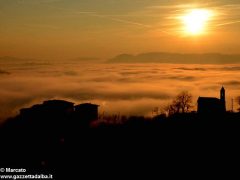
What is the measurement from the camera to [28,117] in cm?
6538

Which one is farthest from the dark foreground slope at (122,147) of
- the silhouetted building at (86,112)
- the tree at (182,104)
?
the tree at (182,104)

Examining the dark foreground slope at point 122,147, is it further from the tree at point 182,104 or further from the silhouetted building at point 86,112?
the tree at point 182,104

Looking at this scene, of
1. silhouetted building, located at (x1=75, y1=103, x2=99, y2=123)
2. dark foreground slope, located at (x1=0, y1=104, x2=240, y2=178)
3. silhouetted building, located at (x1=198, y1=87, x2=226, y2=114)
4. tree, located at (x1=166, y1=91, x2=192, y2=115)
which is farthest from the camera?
tree, located at (x1=166, y1=91, x2=192, y2=115)

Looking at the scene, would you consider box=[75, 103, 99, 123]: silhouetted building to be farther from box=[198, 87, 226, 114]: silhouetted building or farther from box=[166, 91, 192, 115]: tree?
box=[166, 91, 192, 115]: tree

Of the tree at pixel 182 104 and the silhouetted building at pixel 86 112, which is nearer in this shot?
the silhouetted building at pixel 86 112

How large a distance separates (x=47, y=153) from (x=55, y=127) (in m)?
19.0

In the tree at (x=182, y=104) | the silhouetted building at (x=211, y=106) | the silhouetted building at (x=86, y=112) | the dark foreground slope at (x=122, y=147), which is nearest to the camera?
the dark foreground slope at (x=122, y=147)

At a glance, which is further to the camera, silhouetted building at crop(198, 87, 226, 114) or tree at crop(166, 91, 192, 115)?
tree at crop(166, 91, 192, 115)

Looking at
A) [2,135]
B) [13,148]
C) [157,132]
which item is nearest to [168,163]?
[157,132]

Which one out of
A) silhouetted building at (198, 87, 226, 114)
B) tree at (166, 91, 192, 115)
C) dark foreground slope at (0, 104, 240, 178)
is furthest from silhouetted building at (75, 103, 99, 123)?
tree at (166, 91, 192, 115)

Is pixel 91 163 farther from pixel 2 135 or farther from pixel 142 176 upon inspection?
pixel 2 135

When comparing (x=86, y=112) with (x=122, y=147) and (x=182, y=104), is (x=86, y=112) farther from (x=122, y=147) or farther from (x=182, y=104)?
(x=182, y=104)

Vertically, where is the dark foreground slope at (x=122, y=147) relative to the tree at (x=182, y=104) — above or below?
below

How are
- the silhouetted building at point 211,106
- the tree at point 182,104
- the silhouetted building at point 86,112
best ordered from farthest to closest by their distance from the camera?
the tree at point 182,104 < the silhouetted building at point 86,112 < the silhouetted building at point 211,106
